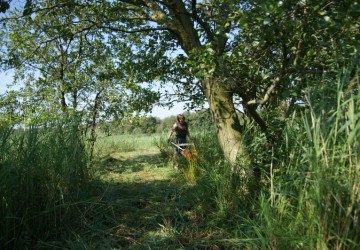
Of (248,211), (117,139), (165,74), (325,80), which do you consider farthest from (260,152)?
(117,139)

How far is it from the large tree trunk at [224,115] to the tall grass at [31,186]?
2.25m

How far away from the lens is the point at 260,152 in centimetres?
428

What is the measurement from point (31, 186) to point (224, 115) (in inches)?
108

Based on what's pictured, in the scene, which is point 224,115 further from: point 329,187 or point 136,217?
point 329,187

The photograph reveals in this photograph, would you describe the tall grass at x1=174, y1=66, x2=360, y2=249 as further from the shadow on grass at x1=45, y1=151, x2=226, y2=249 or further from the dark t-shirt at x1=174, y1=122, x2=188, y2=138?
the dark t-shirt at x1=174, y1=122, x2=188, y2=138

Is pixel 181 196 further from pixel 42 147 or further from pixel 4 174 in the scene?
pixel 4 174

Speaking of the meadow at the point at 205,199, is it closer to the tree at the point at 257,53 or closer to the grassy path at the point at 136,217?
the grassy path at the point at 136,217

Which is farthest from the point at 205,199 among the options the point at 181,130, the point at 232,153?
the point at 181,130

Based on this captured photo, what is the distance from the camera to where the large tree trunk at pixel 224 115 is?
482 centimetres

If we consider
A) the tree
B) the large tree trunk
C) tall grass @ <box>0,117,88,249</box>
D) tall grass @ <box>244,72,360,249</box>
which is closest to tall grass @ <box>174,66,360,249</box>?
tall grass @ <box>244,72,360,249</box>

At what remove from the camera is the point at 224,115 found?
4.92 m

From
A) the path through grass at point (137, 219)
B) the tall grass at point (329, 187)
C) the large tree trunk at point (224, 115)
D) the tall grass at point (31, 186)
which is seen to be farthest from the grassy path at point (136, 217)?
the tall grass at point (329, 187)

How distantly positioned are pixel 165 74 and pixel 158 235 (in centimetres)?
330

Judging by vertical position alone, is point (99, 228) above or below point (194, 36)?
below
